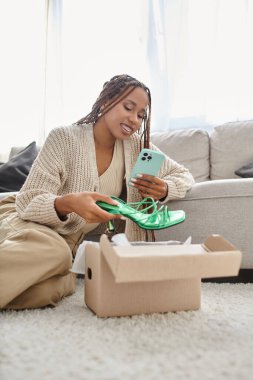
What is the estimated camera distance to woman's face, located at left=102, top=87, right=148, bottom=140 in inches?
58.1

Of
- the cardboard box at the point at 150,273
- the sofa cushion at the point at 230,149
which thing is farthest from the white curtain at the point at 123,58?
the cardboard box at the point at 150,273

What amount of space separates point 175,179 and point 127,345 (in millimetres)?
743

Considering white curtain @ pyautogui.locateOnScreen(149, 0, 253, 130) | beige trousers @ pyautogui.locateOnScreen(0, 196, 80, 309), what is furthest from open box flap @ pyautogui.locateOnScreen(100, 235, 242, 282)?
white curtain @ pyautogui.locateOnScreen(149, 0, 253, 130)

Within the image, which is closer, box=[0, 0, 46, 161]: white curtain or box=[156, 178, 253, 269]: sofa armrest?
box=[156, 178, 253, 269]: sofa armrest

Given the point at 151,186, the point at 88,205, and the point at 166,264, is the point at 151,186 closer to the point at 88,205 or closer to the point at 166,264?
the point at 88,205

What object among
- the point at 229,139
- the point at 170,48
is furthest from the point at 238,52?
the point at 229,139

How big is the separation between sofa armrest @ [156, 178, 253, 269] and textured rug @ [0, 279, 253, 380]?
317 millimetres

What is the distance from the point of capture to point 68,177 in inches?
55.6

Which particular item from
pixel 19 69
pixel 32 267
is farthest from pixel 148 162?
pixel 19 69

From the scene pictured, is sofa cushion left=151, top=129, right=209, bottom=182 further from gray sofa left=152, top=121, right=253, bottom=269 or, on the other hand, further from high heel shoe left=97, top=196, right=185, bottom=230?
high heel shoe left=97, top=196, right=185, bottom=230

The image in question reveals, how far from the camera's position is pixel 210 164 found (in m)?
2.14

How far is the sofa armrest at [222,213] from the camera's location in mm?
1443

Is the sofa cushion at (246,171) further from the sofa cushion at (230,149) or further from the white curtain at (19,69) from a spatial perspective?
the white curtain at (19,69)

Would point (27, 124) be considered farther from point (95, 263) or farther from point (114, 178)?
point (95, 263)
